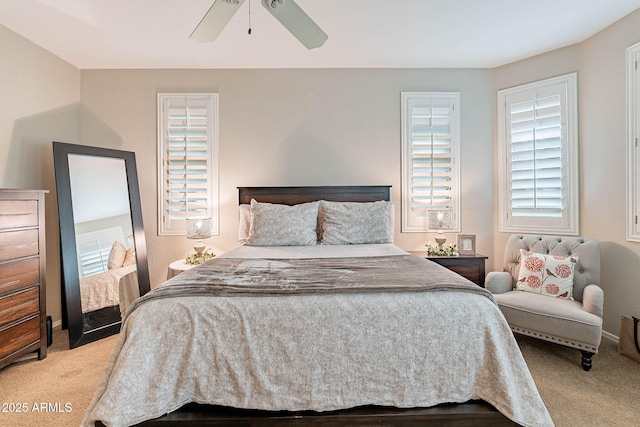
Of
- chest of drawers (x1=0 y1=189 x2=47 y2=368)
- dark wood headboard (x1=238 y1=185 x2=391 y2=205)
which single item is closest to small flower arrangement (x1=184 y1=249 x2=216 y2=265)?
dark wood headboard (x1=238 y1=185 x2=391 y2=205)

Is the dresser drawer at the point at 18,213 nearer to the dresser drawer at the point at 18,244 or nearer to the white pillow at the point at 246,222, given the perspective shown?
the dresser drawer at the point at 18,244

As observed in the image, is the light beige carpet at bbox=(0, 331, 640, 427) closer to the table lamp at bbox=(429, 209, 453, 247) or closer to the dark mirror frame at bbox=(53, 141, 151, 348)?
the dark mirror frame at bbox=(53, 141, 151, 348)

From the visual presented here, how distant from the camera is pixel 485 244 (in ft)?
12.1

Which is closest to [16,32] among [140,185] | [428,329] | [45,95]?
[45,95]

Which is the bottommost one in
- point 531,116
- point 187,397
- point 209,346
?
point 187,397

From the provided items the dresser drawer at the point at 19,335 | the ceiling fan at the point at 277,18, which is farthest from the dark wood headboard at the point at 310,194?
the dresser drawer at the point at 19,335

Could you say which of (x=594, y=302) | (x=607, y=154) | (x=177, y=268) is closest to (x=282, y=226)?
(x=177, y=268)

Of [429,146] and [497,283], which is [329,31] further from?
[497,283]

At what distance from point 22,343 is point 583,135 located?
514cm

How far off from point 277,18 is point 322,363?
1907 millimetres

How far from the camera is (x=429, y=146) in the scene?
3.68 meters

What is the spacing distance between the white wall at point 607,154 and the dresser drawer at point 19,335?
15.8 feet

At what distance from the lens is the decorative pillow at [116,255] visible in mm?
3119

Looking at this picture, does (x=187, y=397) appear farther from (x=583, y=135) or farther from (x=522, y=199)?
(x=583, y=135)
